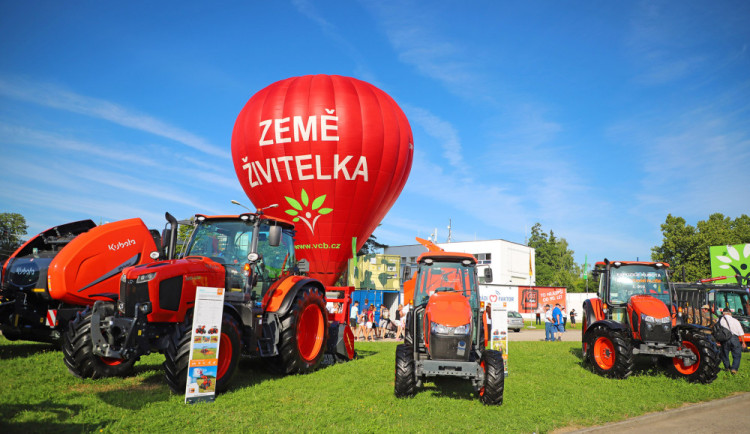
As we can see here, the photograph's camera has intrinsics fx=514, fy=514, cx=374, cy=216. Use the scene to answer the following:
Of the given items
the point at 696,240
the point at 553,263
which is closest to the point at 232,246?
the point at 696,240

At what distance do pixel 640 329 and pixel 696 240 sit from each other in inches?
1714

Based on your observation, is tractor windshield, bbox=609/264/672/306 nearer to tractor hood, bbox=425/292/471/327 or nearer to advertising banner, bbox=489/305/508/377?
advertising banner, bbox=489/305/508/377

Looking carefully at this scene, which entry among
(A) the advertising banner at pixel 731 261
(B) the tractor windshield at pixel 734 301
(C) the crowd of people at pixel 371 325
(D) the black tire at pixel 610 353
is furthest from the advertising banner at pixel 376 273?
(D) the black tire at pixel 610 353

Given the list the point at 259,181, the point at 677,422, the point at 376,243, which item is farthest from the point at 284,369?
the point at 376,243

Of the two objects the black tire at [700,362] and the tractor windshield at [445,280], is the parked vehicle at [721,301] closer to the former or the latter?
the black tire at [700,362]

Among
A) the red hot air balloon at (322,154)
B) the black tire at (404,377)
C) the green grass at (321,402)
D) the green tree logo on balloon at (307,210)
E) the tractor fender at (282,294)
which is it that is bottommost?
the green grass at (321,402)

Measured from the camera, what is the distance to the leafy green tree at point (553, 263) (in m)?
65.6

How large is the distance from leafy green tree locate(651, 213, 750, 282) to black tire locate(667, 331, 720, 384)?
40107 millimetres

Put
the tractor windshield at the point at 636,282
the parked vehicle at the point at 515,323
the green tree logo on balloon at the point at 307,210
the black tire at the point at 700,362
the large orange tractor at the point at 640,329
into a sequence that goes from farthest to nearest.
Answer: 1. the parked vehicle at the point at 515,323
2. the green tree logo on balloon at the point at 307,210
3. the tractor windshield at the point at 636,282
4. the large orange tractor at the point at 640,329
5. the black tire at the point at 700,362

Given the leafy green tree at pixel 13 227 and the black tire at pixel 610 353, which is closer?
the black tire at pixel 610 353

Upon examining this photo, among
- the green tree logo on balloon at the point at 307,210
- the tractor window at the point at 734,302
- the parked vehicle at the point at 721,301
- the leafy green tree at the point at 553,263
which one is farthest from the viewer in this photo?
the leafy green tree at the point at 553,263

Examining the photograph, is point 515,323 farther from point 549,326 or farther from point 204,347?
point 204,347

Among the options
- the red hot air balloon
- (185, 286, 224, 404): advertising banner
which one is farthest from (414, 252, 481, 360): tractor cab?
the red hot air balloon

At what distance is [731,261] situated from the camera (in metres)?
27.1
